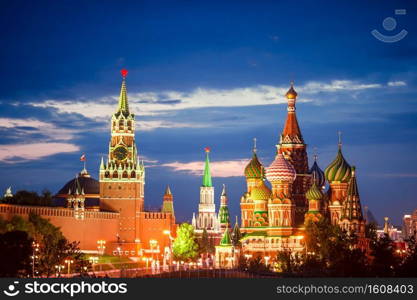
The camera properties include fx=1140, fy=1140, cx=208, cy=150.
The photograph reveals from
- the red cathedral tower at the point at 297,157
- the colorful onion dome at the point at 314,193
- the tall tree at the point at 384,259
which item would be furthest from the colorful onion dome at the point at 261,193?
the tall tree at the point at 384,259

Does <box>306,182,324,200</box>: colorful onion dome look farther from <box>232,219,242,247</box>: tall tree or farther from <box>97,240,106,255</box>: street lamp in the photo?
<box>97,240,106,255</box>: street lamp

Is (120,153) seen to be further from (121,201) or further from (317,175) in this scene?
(317,175)

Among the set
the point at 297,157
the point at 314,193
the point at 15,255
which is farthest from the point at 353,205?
the point at 15,255

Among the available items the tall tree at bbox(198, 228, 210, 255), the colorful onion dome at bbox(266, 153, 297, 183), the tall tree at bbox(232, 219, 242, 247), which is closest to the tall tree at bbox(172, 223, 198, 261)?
the tall tree at bbox(232, 219, 242, 247)

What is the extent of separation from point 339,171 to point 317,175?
275 inches

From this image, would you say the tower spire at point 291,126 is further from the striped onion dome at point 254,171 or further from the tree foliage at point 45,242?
the tree foliage at point 45,242

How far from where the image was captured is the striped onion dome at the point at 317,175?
11675cm

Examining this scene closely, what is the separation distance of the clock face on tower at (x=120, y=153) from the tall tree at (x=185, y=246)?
37.0 feet

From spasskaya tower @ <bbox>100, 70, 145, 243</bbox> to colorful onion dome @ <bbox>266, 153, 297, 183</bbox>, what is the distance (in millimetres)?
28351

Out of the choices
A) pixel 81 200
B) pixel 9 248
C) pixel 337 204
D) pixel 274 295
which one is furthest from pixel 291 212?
pixel 274 295

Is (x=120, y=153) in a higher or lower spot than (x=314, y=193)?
higher

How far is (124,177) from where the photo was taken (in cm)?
13475

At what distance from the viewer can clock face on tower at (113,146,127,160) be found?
446 feet

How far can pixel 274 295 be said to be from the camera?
48.5 m
